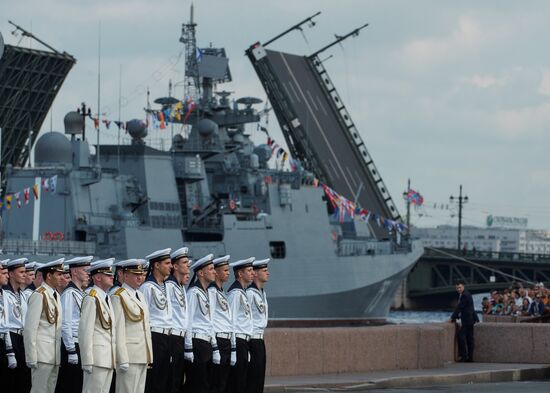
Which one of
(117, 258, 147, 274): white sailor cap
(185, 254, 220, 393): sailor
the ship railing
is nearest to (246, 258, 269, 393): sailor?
(185, 254, 220, 393): sailor

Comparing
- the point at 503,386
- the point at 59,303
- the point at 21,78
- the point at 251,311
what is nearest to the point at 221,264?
the point at 251,311

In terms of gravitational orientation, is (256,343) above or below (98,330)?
below

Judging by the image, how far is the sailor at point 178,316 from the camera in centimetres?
1078

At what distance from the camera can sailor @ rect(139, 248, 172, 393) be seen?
10.6 meters

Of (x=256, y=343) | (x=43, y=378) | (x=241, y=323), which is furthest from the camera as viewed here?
(x=256, y=343)

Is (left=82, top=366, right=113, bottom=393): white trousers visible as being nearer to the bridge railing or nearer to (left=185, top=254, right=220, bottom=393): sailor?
(left=185, top=254, right=220, bottom=393): sailor

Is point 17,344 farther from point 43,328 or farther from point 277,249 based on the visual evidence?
point 277,249

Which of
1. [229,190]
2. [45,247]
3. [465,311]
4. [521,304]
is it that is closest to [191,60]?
Answer: [229,190]

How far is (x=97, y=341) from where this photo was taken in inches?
385

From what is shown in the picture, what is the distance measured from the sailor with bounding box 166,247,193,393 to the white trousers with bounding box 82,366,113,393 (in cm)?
98

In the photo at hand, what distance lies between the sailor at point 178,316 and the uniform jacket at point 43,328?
0.90m

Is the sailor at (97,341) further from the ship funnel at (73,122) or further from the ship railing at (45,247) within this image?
the ship funnel at (73,122)

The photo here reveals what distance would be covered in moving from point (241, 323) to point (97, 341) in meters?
2.02

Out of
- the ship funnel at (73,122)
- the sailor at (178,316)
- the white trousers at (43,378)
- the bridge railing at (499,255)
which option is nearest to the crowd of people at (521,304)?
the sailor at (178,316)
